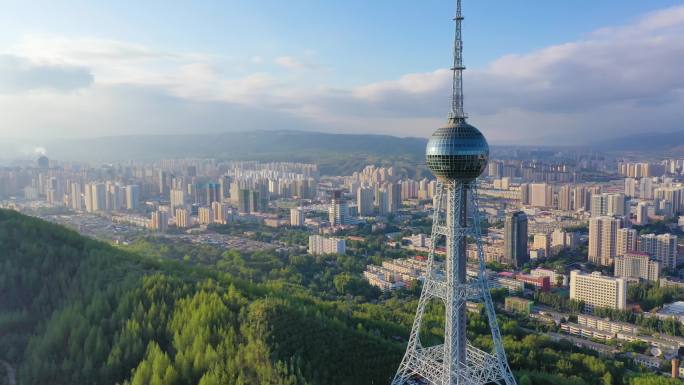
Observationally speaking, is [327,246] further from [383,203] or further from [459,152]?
[459,152]

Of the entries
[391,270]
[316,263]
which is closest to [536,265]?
[391,270]

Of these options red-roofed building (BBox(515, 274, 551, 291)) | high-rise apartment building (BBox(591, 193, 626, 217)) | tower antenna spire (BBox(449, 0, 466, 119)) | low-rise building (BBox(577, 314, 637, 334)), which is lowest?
low-rise building (BBox(577, 314, 637, 334))

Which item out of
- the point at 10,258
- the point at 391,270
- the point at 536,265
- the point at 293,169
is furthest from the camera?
the point at 293,169

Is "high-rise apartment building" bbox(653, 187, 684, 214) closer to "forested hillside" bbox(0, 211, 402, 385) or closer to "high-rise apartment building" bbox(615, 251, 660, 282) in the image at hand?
"high-rise apartment building" bbox(615, 251, 660, 282)

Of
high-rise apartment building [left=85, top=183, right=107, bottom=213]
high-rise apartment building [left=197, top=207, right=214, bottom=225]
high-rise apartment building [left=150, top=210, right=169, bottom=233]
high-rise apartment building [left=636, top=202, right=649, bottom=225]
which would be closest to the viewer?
high-rise apartment building [left=636, top=202, right=649, bottom=225]

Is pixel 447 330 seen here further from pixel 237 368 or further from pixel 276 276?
pixel 276 276

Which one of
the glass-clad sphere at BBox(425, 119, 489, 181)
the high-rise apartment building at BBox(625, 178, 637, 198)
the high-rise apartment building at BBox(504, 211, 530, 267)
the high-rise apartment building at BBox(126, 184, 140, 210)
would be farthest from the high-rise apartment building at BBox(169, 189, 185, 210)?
the high-rise apartment building at BBox(625, 178, 637, 198)

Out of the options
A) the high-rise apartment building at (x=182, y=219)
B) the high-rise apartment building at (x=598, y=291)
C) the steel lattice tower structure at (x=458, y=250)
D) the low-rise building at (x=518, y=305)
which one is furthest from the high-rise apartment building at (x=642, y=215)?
the high-rise apartment building at (x=182, y=219)
